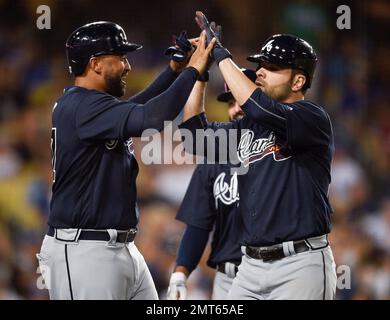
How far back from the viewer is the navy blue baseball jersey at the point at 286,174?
2.55 m

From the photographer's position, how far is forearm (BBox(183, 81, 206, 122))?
2910mm

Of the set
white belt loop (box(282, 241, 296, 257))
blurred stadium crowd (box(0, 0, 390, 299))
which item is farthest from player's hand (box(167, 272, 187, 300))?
blurred stadium crowd (box(0, 0, 390, 299))

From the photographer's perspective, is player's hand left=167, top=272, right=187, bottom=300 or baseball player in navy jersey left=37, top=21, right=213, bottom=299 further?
player's hand left=167, top=272, right=187, bottom=300

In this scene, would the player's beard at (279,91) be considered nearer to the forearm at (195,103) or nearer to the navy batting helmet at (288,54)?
the navy batting helmet at (288,54)

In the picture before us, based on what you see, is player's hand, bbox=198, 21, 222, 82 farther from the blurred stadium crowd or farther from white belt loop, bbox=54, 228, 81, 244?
the blurred stadium crowd

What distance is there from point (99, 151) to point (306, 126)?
751 mm

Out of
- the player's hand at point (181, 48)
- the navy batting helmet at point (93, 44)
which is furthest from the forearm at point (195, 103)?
the navy batting helmet at point (93, 44)

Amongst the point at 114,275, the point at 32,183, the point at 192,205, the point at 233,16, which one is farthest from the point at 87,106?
the point at 233,16

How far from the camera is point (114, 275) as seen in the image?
8.18ft

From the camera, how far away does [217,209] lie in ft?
10.5

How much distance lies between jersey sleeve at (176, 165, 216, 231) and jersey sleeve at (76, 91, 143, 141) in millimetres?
785

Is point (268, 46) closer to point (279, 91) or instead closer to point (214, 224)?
point (279, 91)

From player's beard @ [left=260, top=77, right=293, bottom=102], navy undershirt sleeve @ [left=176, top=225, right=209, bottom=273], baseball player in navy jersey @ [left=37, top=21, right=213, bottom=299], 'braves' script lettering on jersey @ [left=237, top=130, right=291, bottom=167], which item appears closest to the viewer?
baseball player in navy jersey @ [left=37, top=21, right=213, bottom=299]

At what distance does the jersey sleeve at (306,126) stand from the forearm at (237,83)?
16 centimetres
